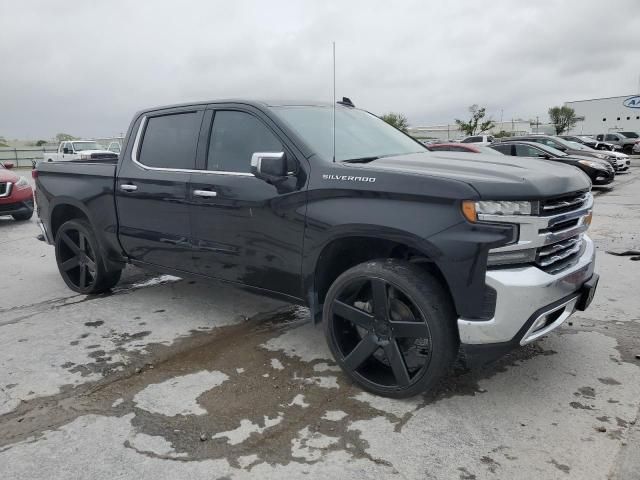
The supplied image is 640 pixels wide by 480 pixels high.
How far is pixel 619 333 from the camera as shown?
403 cm

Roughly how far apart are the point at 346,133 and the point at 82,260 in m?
3.11

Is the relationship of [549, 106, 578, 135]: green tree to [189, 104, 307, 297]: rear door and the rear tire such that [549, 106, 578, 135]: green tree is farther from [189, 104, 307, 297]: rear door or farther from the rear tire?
[189, 104, 307, 297]: rear door

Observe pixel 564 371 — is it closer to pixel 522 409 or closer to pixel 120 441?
pixel 522 409

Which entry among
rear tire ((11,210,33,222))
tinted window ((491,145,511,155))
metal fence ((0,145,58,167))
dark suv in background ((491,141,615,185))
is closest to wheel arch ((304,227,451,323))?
rear tire ((11,210,33,222))

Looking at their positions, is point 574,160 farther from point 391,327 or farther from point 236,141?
point 391,327

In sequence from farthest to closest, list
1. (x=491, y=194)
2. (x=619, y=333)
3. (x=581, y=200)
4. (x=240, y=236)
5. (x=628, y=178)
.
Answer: (x=628, y=178), (x=619, y=333), (x=240, y=236), (x=581, y=200), (x=491, y=194)

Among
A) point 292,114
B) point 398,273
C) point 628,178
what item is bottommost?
point 628,178

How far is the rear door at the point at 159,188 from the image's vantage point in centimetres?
416

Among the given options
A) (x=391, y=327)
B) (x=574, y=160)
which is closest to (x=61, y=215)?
(x=391, y=327)

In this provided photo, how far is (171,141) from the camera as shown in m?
4.36

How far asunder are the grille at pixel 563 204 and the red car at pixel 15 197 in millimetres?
10515

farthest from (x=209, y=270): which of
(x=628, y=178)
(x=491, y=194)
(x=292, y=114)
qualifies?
(x=628, y=178)

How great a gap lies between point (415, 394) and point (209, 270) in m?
1.87

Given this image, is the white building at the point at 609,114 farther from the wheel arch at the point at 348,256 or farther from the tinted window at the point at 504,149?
the wheel arch at the point at 348,256
